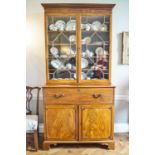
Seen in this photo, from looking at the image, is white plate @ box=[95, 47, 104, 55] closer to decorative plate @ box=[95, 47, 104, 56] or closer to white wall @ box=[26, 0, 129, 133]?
decorative plate @ box=[95, 47, 104, 56]

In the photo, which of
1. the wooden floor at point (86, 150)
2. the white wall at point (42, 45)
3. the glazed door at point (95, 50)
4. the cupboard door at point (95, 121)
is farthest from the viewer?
the white wall at point (42, 45)

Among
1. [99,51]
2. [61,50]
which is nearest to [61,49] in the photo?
[61,50]

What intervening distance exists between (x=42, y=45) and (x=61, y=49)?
56cm

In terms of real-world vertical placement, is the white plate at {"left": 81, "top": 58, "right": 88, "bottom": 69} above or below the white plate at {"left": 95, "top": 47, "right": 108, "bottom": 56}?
below

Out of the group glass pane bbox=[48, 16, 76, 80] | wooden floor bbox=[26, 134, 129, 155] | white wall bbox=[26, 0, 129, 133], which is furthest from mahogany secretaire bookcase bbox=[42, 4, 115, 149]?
white wall bbox=[26, 0, 129, 133]

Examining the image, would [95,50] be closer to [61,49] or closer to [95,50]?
[95,50]

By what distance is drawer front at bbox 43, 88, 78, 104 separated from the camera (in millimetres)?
3391

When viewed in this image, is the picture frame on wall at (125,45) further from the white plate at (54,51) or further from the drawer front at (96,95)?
the white plate at (54,51)

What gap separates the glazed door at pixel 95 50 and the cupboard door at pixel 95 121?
0.41m

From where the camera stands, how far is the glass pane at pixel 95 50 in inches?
139

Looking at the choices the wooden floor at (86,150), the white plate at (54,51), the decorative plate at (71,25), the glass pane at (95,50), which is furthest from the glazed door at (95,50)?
the wooden floor at (86,150)

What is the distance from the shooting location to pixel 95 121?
342cm
